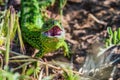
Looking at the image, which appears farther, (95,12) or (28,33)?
(95,12)

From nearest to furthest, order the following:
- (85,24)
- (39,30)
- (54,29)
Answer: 1. (54,29)
2. (39,30)
3. (85,24)

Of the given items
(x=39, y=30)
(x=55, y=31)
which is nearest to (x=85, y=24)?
(x=39, y=30)

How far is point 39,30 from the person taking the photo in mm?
3082

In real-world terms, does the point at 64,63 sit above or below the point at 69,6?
below

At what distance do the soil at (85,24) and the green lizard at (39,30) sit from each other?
134 mm

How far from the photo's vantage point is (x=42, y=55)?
9.35 ft

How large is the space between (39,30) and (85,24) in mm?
521

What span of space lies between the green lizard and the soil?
13 centimetres

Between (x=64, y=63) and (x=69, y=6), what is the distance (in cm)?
88

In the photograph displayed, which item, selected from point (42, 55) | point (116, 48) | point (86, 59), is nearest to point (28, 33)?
point (42, 55)

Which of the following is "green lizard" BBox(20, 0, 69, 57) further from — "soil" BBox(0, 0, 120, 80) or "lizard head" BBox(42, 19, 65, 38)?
"soil" BBox(0, 0, 120, 80)

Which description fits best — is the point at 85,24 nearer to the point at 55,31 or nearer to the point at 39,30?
the point at 39,30

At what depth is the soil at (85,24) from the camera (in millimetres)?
3002

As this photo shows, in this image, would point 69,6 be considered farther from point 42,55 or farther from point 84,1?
point 42,55
